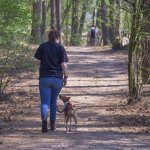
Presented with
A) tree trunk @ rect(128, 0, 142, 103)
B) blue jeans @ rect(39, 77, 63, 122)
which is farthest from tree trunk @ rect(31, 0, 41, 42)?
blue jeans @ rect(39, 77, 63, 122)

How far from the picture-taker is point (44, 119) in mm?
9594

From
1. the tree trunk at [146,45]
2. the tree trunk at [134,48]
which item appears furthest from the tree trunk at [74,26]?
the tree trunk at [134,48]

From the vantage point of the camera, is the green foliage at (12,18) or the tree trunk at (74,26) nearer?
the green foliage at (12,18)

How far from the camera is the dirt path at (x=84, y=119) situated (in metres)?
8.77

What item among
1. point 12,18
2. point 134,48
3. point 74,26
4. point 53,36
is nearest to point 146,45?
point 134,48

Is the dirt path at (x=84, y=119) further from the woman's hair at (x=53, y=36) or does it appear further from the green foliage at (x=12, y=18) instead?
the green foliage at (x=12, y=18)

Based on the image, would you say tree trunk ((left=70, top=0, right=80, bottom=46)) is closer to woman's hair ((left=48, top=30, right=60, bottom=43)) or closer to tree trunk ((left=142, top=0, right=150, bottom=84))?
tree trunk ((left=142, top=0, right=150, bottom=84))

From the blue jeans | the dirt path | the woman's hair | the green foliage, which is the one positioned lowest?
the dirt path

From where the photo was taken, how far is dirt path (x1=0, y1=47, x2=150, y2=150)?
877cm

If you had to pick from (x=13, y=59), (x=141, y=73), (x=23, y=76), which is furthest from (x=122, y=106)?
(x=23, y=76)

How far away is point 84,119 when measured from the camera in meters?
11.6

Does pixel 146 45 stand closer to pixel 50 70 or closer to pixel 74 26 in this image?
pixel 50 70

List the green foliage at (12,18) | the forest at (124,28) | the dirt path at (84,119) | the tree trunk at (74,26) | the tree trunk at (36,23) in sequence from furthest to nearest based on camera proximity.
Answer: the tree trunk at (74,26) < the tree trunk at (36,23) < the green foliage at (12,18) < the forest at (124,28) < the dirt path at (84,119)

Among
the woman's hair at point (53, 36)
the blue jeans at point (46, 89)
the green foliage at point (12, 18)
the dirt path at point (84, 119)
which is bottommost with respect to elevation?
the dirt path at point (84, 119)
